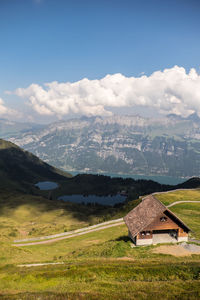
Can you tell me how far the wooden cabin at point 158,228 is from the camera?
5091cm

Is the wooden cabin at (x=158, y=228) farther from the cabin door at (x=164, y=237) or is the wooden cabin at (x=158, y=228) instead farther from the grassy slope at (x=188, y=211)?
the grassy slope at (x=188, y=211)

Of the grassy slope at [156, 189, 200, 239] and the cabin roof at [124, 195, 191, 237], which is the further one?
the grassy slope at [156, 189, 200, 239]

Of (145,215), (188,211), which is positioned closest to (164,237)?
(145,215)

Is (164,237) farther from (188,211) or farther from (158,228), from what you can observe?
(188,211)

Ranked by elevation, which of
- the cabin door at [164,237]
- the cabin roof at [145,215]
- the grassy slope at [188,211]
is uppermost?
the cabin roof at [145,215]

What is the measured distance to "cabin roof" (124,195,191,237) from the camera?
168ft

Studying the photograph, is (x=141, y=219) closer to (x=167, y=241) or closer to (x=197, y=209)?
(x=167, y=241)

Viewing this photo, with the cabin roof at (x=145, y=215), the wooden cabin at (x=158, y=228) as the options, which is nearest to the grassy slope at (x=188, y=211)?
the wooden cabin at (x=158, y=228)

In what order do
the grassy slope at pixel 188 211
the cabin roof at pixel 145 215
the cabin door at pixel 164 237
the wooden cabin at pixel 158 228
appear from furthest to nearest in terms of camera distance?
the grassy slope at pixel 188 211, the cabin door at pixel 164 237, the cabin roof at pixel 145 215, the wooden cabin at pixel 158 228

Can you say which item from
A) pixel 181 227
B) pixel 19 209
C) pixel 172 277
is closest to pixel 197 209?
pixel 181 227

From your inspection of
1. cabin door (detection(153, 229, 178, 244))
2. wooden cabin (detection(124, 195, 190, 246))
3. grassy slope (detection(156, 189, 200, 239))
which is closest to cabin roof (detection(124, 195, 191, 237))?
wooden cabin (detection(124, 195, 190, 246))

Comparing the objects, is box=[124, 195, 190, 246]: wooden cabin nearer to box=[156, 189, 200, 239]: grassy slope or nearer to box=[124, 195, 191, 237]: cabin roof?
box=[124, 195, 191, 237]: cabin roof

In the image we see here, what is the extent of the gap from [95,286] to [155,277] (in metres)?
8.14

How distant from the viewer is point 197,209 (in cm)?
9644
